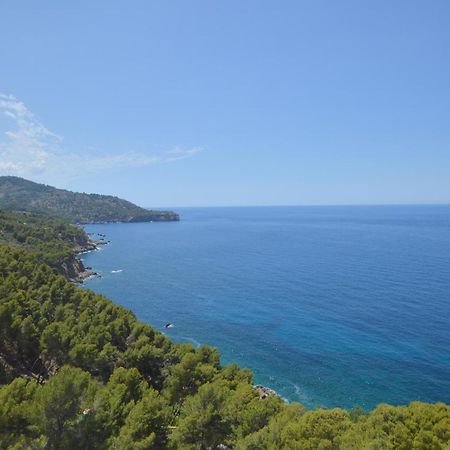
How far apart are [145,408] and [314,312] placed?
6082cm

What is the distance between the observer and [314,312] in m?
83.9

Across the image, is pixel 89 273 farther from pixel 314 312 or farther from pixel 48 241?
pixel 314 312

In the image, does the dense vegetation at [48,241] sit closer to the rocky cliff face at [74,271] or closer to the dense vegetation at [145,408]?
the rocky cliff face at [74,271]

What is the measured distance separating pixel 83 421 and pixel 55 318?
2846 centimetres

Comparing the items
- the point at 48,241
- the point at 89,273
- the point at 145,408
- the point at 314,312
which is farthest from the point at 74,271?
the point at 145,408

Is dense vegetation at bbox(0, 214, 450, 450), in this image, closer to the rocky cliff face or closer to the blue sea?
the blue sea

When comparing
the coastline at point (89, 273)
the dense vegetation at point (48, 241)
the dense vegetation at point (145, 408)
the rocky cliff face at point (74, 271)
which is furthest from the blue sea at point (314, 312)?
the dense vegetation at point (145, 408)

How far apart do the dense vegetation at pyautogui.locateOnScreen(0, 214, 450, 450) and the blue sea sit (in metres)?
18.5

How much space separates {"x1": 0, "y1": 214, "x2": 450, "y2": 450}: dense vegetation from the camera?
83.4 ft

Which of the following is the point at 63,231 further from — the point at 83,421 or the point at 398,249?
the point at 83,421

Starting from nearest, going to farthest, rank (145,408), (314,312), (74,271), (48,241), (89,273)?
(145,408)
(314,312)
(74,271)
(89,273)
(48,241)

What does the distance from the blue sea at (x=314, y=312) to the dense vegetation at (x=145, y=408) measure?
728 inches

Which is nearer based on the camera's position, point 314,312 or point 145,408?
point 145,408

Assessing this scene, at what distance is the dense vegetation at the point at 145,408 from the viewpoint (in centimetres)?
2542
